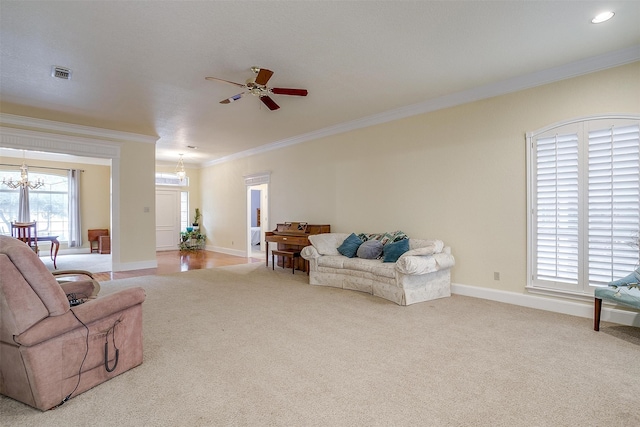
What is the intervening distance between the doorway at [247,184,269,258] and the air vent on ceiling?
4735 mm

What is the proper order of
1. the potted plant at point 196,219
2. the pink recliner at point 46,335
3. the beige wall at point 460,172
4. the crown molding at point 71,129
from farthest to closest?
the potted plant at point 196,219 < the crown molding at point 71,129 < the beige wall at point 460,172 < the pink recliner at point 46,335

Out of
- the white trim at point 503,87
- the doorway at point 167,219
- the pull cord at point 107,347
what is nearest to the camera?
the pull cord at point 107,347

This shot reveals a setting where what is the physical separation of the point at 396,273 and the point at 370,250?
34.2 inches

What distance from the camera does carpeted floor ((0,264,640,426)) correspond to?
1.85 metres

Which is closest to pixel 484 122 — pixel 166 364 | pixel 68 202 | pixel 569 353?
pixel 569 353

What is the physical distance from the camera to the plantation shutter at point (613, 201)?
3320 millimetres

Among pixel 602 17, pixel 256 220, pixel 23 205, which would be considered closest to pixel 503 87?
pixel 602 17

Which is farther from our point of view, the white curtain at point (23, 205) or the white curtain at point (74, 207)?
the white curtain at point (74, 207)

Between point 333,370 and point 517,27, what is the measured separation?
11.3ft

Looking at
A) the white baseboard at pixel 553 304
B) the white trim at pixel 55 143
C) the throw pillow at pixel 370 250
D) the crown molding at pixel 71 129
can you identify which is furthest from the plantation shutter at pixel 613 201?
the white trim at pixel 55 143

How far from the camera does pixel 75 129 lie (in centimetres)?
608

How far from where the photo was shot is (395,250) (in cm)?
459

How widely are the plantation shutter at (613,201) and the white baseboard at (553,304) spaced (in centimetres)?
31

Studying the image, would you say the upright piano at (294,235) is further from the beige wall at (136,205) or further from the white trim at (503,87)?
the beige wall at (136,205)
